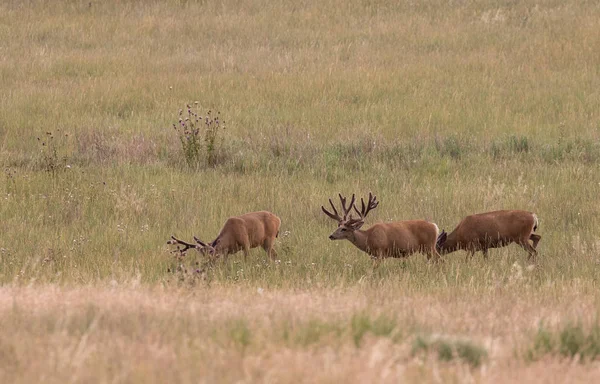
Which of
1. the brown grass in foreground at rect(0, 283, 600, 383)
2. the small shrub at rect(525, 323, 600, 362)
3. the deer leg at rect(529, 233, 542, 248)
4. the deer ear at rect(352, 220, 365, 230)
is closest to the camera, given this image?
the brown grass in foreground at rect(0, 283, 600, 383)

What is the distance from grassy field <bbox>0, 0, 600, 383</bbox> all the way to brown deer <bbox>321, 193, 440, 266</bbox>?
0.68 ft

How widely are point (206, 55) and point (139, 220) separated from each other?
12925mm

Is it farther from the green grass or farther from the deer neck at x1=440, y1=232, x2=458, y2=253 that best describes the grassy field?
the deer neck at x1=440, y1=232, x2=458, y2=253

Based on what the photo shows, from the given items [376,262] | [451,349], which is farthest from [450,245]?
[451,349]

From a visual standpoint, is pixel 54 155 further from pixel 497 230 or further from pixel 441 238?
pixel 497 230

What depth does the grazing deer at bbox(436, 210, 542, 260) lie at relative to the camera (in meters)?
10.5

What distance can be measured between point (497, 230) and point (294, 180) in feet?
14.0

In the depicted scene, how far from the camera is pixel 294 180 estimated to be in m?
14.1

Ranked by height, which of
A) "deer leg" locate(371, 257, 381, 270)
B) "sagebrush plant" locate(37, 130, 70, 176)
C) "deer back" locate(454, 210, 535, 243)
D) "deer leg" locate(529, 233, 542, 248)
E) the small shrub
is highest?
"sagebrush plant" locate(37, 130, 70, 176)

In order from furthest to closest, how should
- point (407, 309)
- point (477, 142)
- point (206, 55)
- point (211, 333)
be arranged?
point (206, 55), point (477, 142), point (407, 309), point (211, 333)

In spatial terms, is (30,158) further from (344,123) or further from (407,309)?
(407,309)

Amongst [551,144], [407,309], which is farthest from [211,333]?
[551,144]

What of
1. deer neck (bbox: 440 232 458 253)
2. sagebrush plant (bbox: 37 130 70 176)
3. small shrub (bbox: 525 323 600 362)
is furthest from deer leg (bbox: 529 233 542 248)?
sagebrush plant (bbox: 37 130 70 176)

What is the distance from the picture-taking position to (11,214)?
12297 millimetres
